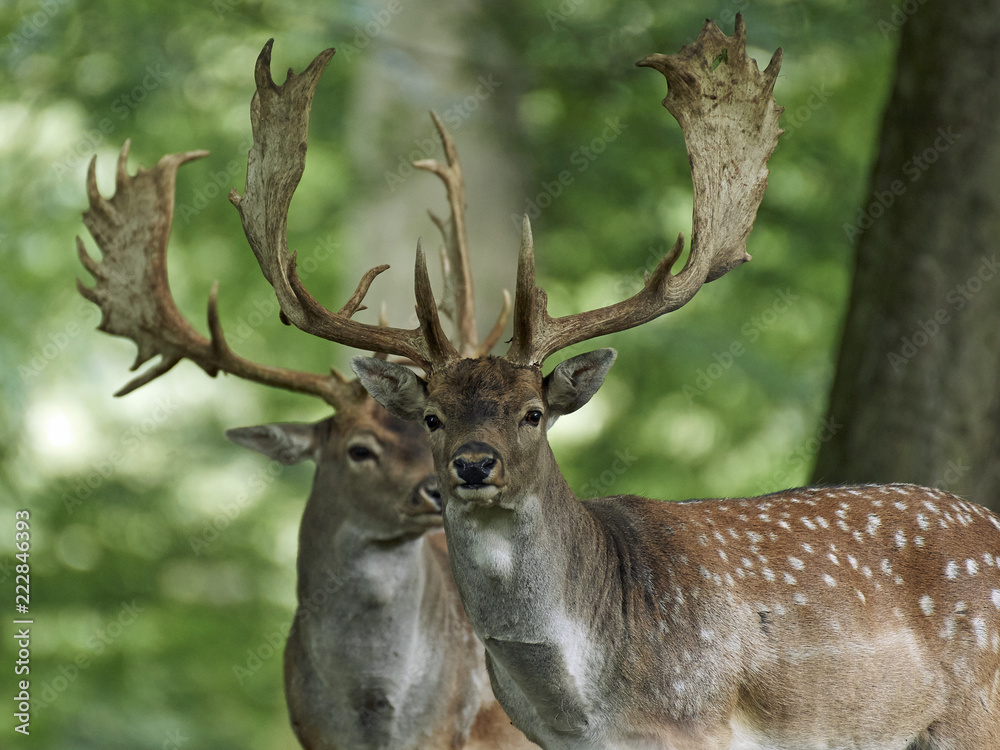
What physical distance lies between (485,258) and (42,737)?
482cm

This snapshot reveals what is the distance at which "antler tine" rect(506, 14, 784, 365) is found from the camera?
13.5ft

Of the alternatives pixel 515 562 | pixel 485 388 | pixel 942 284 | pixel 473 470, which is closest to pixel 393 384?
pixel 485 388

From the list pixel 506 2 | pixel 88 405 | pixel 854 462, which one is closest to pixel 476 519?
pixel 854 462

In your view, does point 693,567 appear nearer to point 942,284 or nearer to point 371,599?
point 371,599

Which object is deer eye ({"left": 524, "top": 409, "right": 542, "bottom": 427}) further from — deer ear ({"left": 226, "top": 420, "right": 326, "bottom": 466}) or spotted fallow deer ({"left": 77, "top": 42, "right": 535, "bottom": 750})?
deer ear ({"left": 226, "top": 420, "right": 326, "bottom": 466})

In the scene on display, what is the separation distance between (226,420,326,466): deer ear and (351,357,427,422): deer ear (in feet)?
4.77

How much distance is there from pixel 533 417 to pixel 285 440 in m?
1.99

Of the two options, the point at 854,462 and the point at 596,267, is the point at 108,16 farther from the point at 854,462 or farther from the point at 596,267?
the point at 854,462

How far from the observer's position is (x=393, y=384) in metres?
3.94

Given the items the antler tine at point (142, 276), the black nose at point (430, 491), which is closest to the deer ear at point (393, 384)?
the black nose at point (430, 491)

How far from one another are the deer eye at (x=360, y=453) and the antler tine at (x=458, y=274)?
3.30 ft

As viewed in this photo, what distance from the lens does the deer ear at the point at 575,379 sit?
3.77 meters

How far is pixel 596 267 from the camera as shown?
31.3 feet

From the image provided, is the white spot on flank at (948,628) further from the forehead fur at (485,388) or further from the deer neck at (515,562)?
the forehead fur at (485,388)
